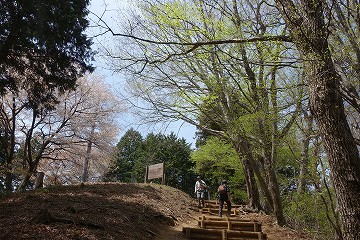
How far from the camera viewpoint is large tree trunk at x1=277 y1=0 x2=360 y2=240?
3.69 metres

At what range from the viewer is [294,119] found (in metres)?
8.09

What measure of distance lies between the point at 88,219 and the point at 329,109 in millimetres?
4610

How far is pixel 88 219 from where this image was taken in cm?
558

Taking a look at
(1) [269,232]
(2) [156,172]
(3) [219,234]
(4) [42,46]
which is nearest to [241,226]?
(3) [219,234]

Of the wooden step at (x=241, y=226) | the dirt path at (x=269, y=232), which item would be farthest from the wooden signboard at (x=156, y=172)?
the wooden step at (x=241, y=226)

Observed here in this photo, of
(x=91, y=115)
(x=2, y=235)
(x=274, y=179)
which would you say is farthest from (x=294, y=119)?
(x=91, y=115)

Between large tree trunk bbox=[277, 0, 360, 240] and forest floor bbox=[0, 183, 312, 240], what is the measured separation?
373cm

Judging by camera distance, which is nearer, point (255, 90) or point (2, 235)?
point (2, 235)

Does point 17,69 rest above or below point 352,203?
above

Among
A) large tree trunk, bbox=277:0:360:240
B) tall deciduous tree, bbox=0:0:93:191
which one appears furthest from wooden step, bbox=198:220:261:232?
tall deciduous tree, bbox=0:0:93:191

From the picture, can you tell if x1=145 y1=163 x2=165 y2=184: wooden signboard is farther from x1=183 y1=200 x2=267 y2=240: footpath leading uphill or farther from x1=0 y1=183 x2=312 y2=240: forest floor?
x1=183 y1=200 x2=267 y2=240: footpath leading uphill

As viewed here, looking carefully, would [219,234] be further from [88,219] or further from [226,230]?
[88,219]

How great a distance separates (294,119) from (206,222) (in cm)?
383

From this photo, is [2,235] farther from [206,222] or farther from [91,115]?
[91,115]
